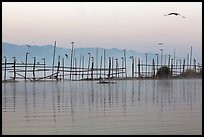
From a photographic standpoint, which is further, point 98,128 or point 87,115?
point 87,115

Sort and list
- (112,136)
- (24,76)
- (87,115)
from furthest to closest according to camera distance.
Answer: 1. (24,76)
2. (87,115)
3. (112,136)

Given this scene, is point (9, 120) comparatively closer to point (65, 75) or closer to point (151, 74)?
point (65, 75)

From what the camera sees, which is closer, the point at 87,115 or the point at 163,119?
the point at 163,119

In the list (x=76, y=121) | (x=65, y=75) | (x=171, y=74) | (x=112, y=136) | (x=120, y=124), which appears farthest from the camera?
(x=171, y=74)

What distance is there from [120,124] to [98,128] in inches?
25.0

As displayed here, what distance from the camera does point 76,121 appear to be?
8.45 meters

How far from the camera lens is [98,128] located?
739 cm

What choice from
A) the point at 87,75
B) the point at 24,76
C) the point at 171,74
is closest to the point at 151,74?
the point at 171,74

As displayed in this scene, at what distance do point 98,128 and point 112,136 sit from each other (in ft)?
2.89

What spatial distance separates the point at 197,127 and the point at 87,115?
2.96 meters

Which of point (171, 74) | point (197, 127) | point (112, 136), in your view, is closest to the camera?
point (112, 136)

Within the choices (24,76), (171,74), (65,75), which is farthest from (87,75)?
(171,74)

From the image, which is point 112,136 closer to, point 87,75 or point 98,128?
point 98,128

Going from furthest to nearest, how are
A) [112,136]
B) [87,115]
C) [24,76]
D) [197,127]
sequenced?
[24,76] < [87,115] < [197,127] < [112,136]
